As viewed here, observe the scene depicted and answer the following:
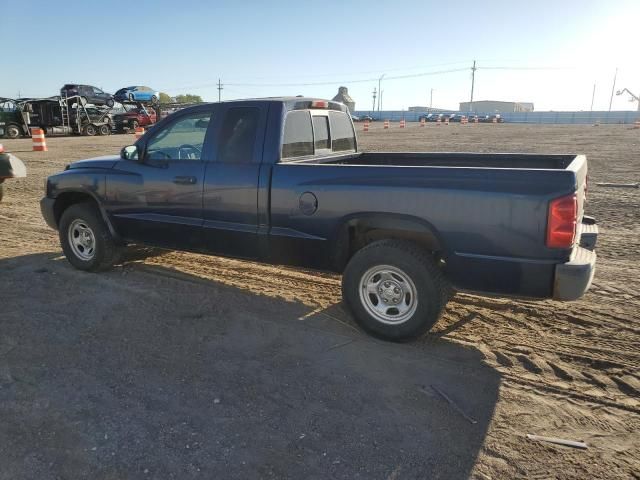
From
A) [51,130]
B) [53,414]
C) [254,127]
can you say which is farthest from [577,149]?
[51,130]

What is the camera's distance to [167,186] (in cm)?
496

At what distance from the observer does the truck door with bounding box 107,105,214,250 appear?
4.84 metres

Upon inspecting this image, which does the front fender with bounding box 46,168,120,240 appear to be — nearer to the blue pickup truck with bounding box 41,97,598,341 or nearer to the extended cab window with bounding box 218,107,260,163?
the blue pickup truck with bounding box 41,97,598,341

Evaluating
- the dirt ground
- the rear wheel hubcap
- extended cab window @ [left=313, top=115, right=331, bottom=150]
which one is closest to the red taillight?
the dirt ground

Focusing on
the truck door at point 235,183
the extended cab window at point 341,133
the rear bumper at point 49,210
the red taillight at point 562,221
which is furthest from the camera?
the rear bumper at point 49,210

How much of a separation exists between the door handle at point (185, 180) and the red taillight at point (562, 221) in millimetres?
3133

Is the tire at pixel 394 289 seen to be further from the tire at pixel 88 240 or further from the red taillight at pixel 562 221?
the tire at pixel 88 240

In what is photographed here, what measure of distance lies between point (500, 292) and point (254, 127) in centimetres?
258

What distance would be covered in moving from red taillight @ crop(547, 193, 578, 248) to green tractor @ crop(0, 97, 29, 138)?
33345mm

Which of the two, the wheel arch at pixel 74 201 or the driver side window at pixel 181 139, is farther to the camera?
the wheel arch at pixel 74 201

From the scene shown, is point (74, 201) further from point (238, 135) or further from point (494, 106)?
point (494, 106)

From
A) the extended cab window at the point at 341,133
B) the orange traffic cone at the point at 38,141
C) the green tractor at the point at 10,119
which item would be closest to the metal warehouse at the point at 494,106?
the green tractor at the point at 10,119

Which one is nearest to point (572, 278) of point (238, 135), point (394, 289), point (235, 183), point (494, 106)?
point (394, 289)

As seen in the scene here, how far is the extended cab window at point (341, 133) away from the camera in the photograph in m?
5.43
